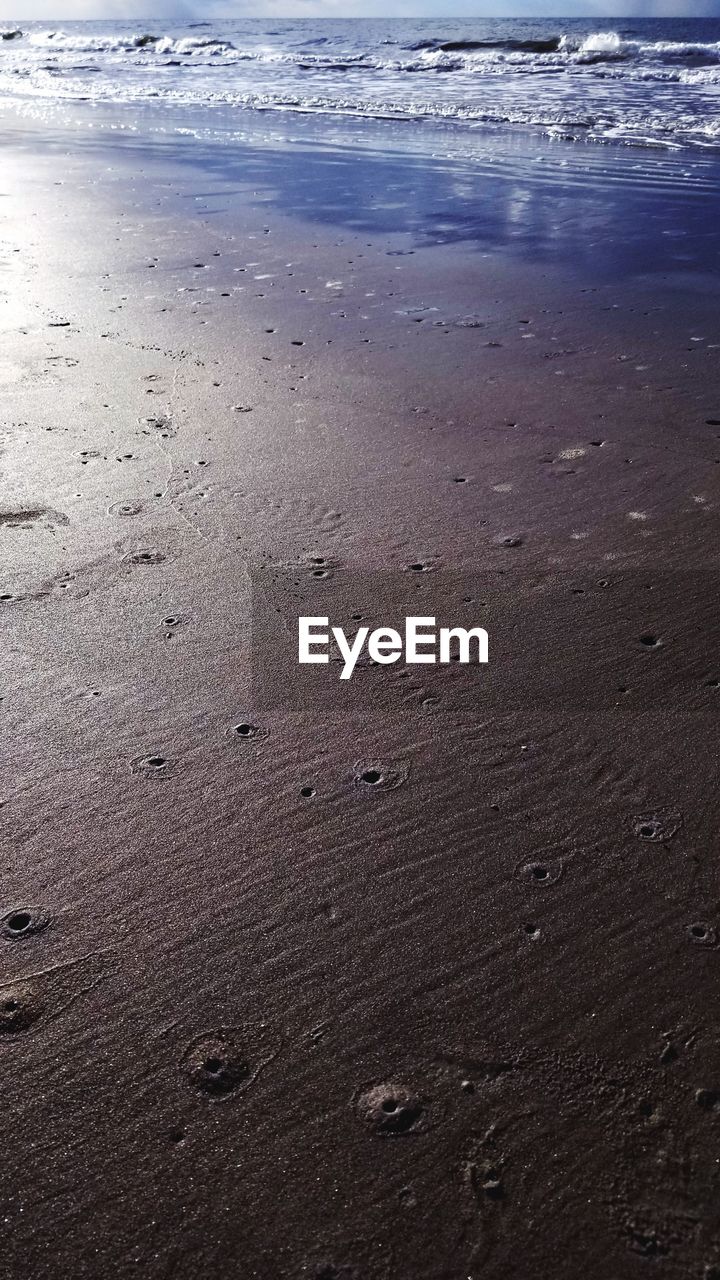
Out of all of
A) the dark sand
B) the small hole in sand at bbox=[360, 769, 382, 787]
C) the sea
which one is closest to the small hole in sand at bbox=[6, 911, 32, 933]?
the dark sand

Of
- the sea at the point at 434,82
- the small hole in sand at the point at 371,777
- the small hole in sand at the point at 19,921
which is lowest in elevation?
the small hole in sand at the point at 19,921

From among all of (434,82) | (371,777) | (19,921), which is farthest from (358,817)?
(434,82)

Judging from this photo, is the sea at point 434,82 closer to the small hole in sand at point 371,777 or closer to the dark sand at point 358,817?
the dark sand at point 358,817

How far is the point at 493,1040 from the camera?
68.4 inches

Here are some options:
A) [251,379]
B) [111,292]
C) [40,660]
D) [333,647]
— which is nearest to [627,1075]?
[333,647]

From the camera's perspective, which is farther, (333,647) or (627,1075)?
(333,647)

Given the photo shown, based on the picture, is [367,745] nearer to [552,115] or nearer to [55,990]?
[55,990]

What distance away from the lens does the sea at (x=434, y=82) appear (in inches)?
573

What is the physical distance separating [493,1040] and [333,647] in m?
1.39

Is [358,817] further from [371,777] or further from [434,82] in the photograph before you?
[434,82]

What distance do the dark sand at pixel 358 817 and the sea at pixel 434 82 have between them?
10310 millimetres

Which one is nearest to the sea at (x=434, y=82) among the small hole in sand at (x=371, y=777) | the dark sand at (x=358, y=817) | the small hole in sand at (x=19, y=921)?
the dark sand at (x=358, y=817)

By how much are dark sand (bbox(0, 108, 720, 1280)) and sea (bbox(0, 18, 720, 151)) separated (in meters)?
10.3

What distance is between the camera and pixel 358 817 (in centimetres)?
225
